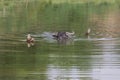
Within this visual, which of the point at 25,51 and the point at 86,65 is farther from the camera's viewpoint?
the point at 25,51

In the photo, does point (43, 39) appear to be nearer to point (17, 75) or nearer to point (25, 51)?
point (25, 51)

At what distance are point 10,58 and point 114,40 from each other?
7.08 m

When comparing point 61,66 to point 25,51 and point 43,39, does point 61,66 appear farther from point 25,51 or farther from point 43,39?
point 43,39

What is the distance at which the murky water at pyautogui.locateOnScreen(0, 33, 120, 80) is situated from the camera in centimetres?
1625

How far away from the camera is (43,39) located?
25.6m

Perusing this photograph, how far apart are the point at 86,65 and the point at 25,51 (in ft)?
14.1

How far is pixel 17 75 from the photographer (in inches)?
642

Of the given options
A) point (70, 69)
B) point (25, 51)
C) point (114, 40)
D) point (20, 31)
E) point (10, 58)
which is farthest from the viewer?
point (20, 31)

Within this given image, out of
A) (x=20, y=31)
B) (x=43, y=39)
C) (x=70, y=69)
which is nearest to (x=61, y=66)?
(x=70, y=69)

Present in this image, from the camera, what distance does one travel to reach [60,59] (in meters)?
19.2

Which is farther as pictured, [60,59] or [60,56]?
[60,56]

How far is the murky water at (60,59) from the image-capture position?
640 inches

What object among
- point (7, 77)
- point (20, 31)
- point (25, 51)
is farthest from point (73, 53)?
point (20, 31)

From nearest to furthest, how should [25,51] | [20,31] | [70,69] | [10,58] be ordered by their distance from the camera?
[70,69] < [10,58] < [25,51] < [20,31]
